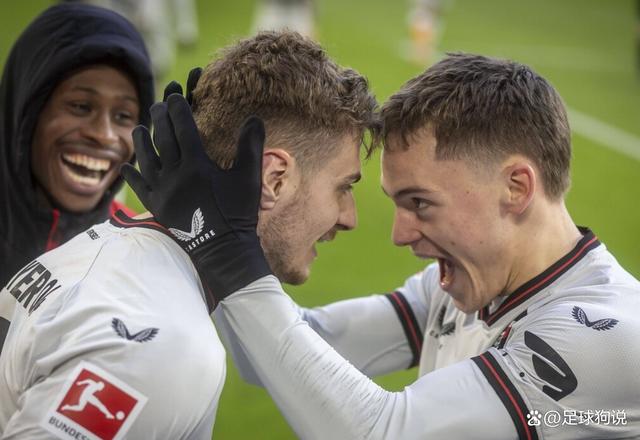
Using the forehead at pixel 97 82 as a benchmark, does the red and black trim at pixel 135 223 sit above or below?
below

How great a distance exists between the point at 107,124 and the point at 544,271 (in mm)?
1867

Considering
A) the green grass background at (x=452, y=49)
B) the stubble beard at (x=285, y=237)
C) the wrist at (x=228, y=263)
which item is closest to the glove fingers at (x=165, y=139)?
the wrist at (x=228, y=263)

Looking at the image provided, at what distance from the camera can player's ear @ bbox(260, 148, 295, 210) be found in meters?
2.60

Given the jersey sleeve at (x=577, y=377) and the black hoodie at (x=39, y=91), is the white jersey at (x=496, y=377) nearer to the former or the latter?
the jersey sleeve at (x=577, y=377)

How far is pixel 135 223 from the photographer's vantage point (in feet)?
8.35

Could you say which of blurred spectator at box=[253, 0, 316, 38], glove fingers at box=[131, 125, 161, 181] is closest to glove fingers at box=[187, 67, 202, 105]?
glove fingers at box=[131, 125, 161, 181]

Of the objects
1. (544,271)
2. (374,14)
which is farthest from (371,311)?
(374,14)

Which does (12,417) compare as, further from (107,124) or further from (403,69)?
(403,69)

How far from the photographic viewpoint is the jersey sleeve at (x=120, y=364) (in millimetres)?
2107

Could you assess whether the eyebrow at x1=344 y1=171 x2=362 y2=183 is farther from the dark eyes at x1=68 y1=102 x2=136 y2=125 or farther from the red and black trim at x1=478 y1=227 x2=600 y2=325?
the dark eyes at x1=68 y1=102 x2=136 y2=125

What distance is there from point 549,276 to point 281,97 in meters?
1.03

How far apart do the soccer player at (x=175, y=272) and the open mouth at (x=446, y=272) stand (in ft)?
1.52

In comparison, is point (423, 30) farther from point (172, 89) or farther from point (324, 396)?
point (324, 396)

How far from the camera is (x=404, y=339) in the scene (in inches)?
134
